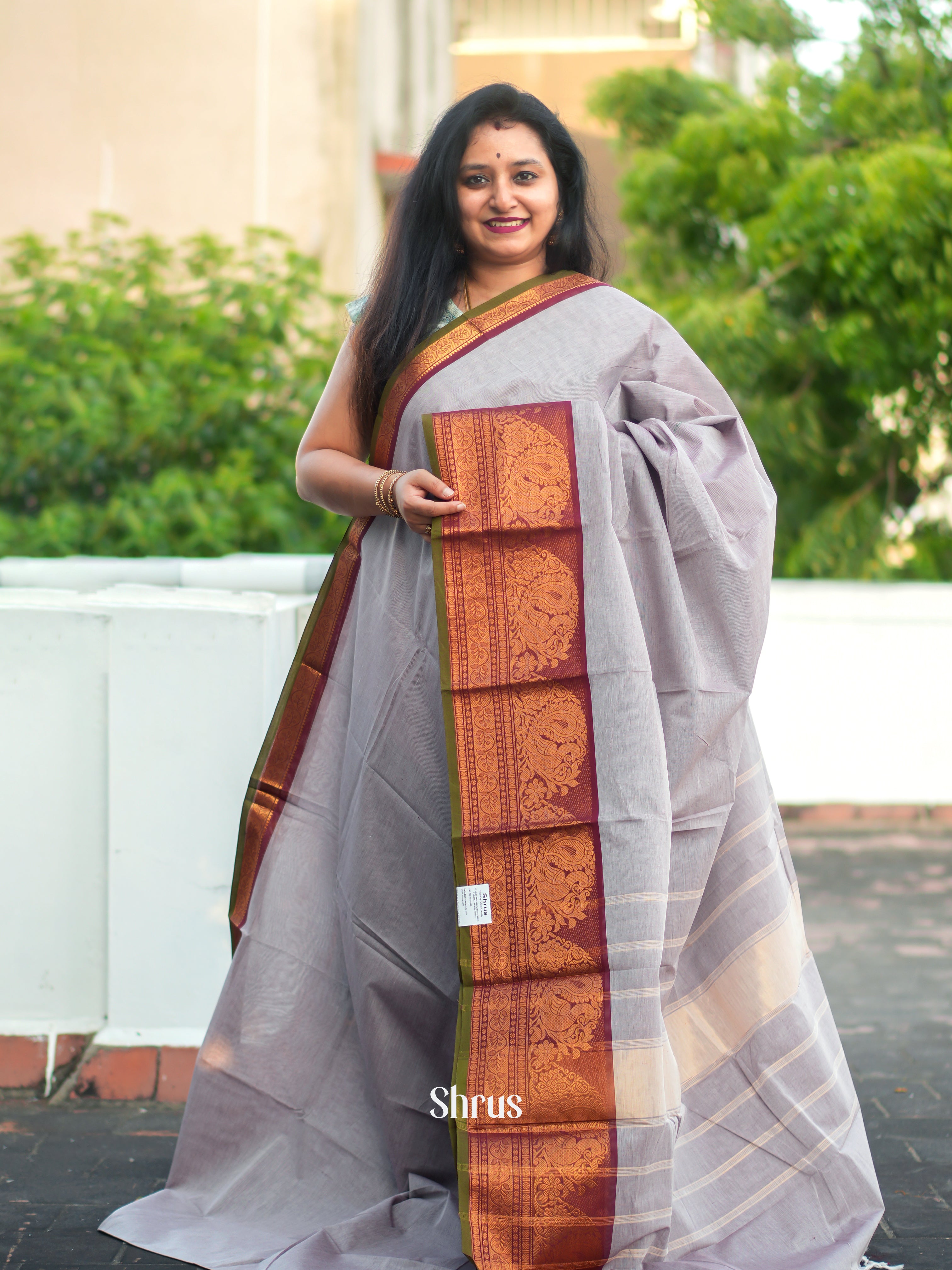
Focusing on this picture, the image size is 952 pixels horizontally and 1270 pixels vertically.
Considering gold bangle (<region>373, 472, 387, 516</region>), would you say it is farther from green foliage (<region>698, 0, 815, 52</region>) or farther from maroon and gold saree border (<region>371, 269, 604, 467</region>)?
green foliage (<region>698, 0, 815, 52</region>)

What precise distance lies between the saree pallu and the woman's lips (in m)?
0.10

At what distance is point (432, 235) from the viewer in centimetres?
214

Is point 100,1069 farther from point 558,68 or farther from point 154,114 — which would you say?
point 558,68

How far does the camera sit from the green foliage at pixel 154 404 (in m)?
5.13

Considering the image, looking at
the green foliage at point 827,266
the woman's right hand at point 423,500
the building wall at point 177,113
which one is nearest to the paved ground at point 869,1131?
the woman's right hand at point 423,500

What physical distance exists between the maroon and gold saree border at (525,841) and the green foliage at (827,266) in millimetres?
3394

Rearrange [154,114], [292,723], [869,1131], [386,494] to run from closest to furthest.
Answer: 1. [386,494]
2. [292,723]
3. [869,1131]
4. [154,114]

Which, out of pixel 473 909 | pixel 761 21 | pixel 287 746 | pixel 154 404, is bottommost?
pixel 473 909

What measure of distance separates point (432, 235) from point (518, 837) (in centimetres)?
100

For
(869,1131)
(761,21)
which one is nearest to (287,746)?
(869,1131)

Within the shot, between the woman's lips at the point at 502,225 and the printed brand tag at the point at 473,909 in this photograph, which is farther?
the woman's lips at the point at 502,225

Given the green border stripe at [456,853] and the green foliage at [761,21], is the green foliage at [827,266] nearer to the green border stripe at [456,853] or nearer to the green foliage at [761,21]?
the green foliage at [761,21]

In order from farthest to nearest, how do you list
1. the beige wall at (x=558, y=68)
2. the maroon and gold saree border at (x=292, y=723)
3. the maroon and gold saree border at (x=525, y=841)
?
the beige wall at (x=558, y=68) → the maroon and gold saree border at (x=292, y=723) → the maroon and gold saree border at (x=525, y=841)

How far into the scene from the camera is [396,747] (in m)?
2.08
